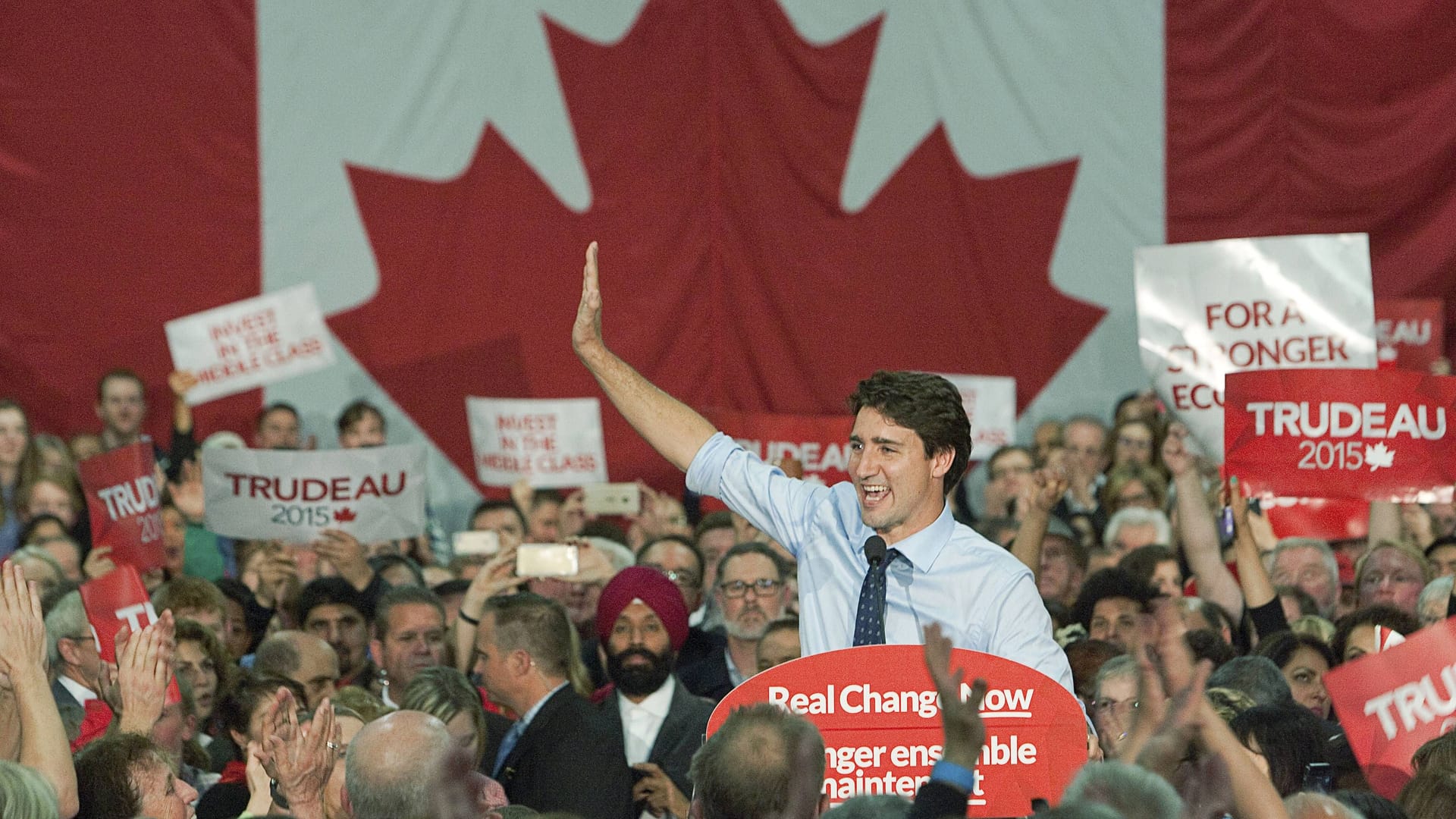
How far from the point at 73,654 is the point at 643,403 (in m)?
2.84

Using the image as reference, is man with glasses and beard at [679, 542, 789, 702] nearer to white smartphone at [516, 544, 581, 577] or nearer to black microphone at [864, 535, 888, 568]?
white smartphone at [516, 544, 581, 577]

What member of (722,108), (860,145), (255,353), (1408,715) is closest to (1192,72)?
(860,145)

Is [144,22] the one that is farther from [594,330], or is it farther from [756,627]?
[594,330]

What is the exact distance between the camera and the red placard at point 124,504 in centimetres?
829

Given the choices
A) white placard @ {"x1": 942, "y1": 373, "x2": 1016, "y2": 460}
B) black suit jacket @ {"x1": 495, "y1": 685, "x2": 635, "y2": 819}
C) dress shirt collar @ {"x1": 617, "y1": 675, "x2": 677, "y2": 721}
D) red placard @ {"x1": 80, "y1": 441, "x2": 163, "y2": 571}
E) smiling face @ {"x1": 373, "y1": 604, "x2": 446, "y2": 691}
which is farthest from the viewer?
white placard @ {"x1": 942, "y1": 373, "x2": 1016, "y2": 460}

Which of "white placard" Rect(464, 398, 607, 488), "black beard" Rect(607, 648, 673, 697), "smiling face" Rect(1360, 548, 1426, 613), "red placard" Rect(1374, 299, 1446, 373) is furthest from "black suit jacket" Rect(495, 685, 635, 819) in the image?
"red placard" Rect(1374, 299, 1446, 373)

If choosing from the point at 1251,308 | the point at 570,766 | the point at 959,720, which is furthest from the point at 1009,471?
the point at 959,720

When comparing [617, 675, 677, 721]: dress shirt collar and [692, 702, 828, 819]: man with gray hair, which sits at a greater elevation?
[692, 702, 828, 819]: man with gray hair

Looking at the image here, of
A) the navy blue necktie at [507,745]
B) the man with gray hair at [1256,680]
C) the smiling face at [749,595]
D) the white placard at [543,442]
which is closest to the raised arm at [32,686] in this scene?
the navy blue necktie at [507,745]

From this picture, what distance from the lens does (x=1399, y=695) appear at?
447 cm

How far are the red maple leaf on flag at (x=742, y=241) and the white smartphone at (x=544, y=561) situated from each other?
5690 millimetres

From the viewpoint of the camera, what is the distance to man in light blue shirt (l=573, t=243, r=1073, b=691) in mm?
3838

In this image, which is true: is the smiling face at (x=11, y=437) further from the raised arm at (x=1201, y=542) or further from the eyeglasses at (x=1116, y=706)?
the eyeglasses at (x=1116, y=706)

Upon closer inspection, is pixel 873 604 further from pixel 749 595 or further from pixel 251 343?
pixel 251 343
